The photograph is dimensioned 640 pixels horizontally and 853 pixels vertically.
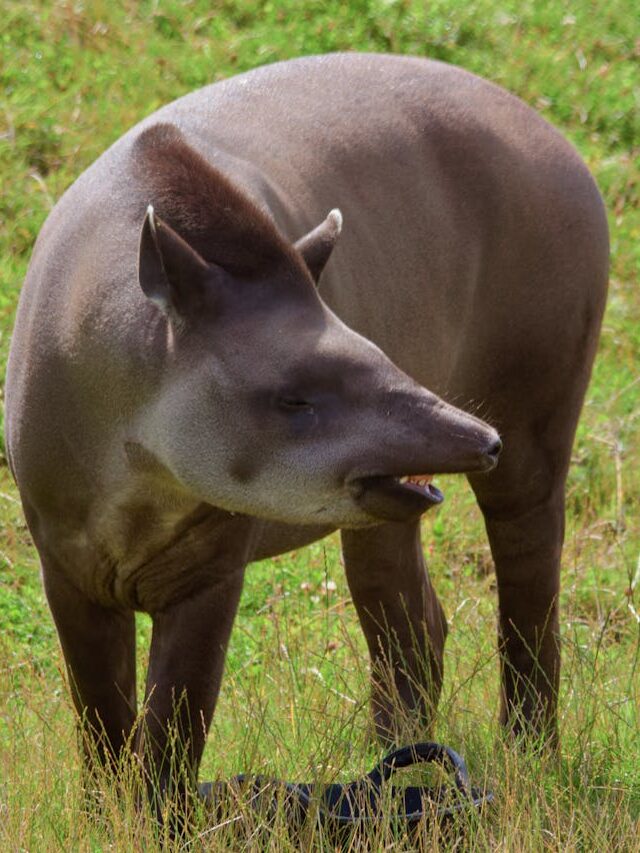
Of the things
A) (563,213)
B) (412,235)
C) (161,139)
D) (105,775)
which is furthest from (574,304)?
(105,775)

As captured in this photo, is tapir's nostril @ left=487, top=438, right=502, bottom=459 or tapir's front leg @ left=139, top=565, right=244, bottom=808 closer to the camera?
tapir's nostril @ left=487, top=438, right=502, bottom=459

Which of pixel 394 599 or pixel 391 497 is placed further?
pixel 394 599

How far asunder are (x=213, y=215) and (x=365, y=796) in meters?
1.50

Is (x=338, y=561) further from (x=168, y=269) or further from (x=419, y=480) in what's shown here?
(x=168, y=269)

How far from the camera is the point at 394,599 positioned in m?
5.71

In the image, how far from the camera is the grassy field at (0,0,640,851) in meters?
4.08

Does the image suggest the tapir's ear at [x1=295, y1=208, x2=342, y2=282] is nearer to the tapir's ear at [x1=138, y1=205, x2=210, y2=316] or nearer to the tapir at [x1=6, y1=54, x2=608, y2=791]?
the tapir at [x1=6, y1=54, x2=608, y2=791]

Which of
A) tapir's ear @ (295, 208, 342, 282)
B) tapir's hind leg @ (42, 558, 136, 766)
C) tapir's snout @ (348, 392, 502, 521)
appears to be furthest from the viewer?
tapir's hind leg @ (42, 558, 136, 766)

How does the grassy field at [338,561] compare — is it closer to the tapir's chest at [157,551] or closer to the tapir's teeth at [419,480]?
the tapir's chest at [157,551]

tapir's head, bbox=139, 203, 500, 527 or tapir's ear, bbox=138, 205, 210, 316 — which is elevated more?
tapir's ear, bbox=138, 205, 210, 316

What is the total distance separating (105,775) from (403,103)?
7.43 ft

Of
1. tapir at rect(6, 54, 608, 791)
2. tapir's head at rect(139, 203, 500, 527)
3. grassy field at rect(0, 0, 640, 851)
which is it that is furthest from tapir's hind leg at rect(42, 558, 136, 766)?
tapir's head at rect(139, 203, 500, 527)

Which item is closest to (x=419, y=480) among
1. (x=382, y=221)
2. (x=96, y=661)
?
(x=96, y=661)

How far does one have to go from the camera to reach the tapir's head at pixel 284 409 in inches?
141
